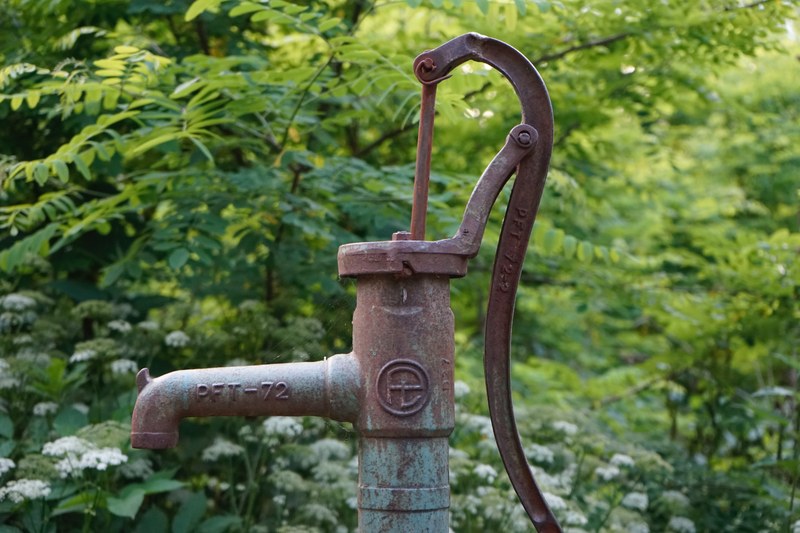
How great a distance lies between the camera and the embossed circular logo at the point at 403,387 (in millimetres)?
1664

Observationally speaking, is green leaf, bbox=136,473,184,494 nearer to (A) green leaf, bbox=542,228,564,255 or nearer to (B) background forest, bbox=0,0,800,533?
(B) background forest, bbox=0,0,800,533

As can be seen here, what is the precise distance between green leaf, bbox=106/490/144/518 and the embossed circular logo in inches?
47.4

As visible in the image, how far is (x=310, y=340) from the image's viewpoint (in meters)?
3.04

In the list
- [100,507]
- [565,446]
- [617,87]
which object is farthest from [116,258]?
[617,87]

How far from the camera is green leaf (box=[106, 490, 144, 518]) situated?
2578 millimetres

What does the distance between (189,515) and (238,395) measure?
1315 mm

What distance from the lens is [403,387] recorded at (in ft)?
5.47

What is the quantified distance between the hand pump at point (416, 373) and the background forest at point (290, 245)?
296 mm

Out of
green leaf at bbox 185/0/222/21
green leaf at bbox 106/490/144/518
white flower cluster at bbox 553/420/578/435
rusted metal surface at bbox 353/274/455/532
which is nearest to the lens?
rusted metal surface at bbox 353/274/455/532

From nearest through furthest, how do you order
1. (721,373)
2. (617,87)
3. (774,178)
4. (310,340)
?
(310,340) → (617,87) → (721,373) → (774,178)

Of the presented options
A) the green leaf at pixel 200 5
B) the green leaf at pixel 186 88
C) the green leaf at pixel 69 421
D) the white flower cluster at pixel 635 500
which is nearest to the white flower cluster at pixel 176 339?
the green leaf at pixel 69 421

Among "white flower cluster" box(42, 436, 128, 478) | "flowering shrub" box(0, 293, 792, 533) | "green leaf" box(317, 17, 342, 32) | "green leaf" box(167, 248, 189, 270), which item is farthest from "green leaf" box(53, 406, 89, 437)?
"green leaf" box(317, 17, 342, 32)

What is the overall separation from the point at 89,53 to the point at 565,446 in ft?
7.67

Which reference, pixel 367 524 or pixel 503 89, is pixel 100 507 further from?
pixel 503 89
